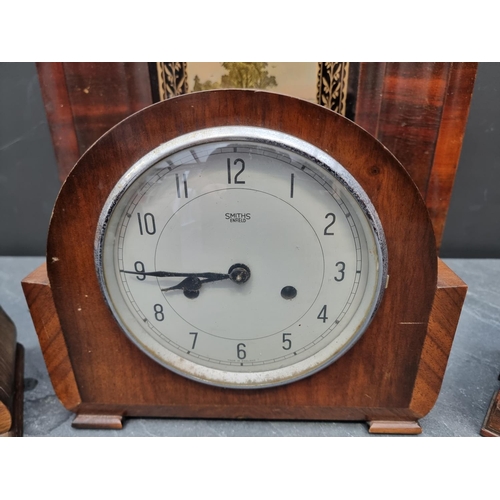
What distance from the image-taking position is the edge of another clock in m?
0.70

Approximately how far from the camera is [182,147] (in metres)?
0.61

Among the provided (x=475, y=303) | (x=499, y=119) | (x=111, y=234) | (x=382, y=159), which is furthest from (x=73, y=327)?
(x=499, y=119)

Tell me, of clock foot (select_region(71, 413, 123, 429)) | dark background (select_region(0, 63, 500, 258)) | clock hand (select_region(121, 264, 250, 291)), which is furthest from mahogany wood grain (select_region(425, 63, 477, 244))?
clock foot (select_region(71, 413, 123, 429))

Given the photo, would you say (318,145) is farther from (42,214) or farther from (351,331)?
(42,214)

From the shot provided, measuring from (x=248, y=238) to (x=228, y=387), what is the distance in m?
0.29

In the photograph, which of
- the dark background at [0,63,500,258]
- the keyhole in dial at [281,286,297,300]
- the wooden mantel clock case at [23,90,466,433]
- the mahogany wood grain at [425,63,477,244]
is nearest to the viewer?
the wooden mantel clock case at [23,90,466,433]

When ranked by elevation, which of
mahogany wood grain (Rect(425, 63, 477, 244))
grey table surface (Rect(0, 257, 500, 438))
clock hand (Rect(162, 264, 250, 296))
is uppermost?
mahogany wood grain (Rect(425, 63, 477, 244))

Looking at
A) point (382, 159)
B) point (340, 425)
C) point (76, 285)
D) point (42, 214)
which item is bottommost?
point (340, 425)

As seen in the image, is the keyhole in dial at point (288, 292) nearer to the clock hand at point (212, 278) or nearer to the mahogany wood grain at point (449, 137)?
the clock hand at point (212, 278)

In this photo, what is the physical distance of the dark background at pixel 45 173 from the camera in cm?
123

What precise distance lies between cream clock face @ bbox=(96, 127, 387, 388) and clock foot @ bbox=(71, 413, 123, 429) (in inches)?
6.7

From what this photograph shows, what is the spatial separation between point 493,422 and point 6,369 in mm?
957

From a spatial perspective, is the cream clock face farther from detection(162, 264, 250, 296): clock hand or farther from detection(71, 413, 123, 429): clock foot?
detection(71, 413, 123, 429): clock foot

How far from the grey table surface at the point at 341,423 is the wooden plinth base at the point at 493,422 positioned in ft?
0.06
